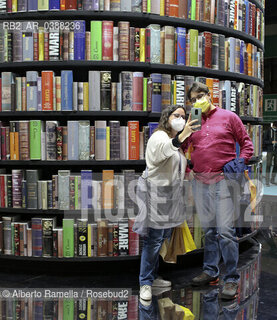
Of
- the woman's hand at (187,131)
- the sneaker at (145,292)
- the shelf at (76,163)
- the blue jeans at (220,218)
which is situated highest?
the woman's hand at (187,131)

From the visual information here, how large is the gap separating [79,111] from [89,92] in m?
0.16

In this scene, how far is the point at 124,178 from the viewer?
354cm

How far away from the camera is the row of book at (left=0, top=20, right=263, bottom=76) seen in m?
3.51

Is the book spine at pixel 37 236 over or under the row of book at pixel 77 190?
under

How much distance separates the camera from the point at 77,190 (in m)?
3.53

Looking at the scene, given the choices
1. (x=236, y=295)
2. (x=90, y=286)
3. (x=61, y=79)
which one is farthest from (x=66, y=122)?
(x=236, y=295)

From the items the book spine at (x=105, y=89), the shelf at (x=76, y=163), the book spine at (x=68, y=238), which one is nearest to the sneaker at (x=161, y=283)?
the book spine at (x=68, y=238)

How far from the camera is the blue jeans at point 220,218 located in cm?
307

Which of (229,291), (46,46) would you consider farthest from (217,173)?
(46,46)

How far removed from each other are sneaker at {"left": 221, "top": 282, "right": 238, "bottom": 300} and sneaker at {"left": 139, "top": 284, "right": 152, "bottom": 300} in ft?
1.54

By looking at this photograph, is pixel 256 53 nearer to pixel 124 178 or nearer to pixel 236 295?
pixel 124 178

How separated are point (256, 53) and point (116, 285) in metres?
2.52

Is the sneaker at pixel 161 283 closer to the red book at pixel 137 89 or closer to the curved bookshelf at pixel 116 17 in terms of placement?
the red book at pixel 137 89

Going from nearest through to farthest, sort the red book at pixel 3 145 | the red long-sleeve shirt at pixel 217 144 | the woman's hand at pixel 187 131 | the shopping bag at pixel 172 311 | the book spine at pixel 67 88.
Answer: the shopping bag at pixel 172 311 < the woman's hand at pixel 187 131 < the red long-sleeve shirt at pixel 217 144 < the book spine at pixel 67 88 < the red book at pixel 3 145
